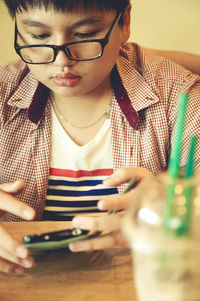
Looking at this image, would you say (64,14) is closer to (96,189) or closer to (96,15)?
(96,15)

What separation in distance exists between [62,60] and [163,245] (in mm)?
510

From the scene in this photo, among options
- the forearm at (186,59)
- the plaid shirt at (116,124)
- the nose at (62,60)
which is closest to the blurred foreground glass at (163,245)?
the nose at (62,60)

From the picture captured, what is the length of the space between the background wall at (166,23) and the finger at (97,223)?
112 cm

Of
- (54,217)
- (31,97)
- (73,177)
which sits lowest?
(54,217)

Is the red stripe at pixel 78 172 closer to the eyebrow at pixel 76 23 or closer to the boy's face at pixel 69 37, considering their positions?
the boy's face at pixel 69 37

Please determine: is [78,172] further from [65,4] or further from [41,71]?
[65,4]

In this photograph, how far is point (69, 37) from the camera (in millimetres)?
717

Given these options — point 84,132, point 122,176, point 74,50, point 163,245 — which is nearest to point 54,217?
point 84,132

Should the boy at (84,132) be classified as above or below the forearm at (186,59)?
below

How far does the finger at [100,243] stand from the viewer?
A: 0.59 metres

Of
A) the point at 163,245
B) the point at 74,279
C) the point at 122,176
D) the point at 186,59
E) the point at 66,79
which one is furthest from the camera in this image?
the point at 186,59

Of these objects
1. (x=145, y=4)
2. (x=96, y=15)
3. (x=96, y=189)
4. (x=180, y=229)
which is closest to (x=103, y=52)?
(x=96, y=15)

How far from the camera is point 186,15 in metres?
1.46

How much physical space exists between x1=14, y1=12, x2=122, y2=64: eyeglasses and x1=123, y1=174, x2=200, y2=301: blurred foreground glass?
1.42 ft
